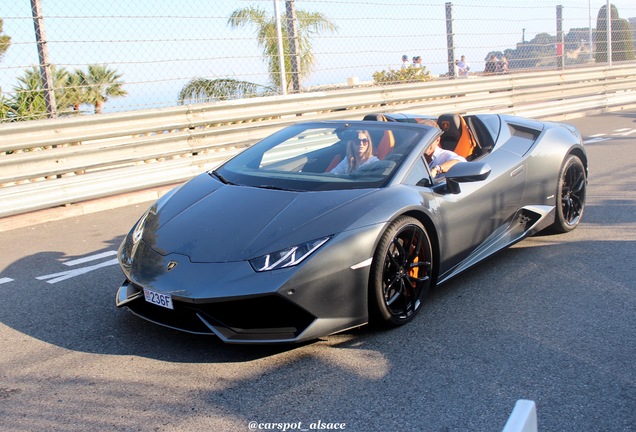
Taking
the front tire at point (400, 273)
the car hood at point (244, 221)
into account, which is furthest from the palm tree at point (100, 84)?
the front tire at point (400, 273)

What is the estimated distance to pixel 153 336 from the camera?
156 inches

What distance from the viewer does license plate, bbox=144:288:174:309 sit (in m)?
3.58

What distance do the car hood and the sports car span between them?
0.4 inches

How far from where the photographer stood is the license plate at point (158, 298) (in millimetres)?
3584

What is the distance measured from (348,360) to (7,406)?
5.34 ft

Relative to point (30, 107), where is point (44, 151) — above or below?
below

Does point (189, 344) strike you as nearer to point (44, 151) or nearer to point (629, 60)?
point (44, 151)

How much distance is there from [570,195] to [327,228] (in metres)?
3.23

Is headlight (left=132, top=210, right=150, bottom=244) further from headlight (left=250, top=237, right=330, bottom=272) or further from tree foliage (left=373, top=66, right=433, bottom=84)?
tree foliage (left=373, top=66, right=433, bottom=84)

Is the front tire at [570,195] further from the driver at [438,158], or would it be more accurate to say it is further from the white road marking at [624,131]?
the white road marking at [624,131]

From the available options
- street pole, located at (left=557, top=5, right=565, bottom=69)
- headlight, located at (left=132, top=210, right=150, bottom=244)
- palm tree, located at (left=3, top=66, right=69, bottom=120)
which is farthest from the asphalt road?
street pole, located at (left=557, top=5, right=565, bottom=69)

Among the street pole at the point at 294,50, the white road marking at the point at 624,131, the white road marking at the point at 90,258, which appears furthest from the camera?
the white road marking at the point at 624,131

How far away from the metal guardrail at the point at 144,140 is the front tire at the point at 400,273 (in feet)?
14.9

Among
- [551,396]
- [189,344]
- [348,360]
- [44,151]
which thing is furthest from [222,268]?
[44,151]
